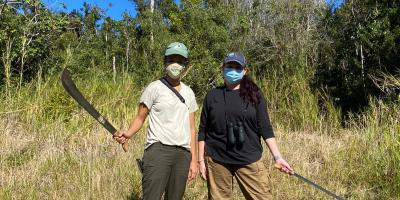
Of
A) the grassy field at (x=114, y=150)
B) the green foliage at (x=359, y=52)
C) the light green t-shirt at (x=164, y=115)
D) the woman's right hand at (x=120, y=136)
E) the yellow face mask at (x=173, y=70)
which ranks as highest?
the green foliage at (x=359, y=52)

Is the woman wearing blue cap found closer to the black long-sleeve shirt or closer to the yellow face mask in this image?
the black long-sleeve shirt

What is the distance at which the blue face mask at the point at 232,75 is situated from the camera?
12.2ft

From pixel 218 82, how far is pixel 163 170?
10.8 meters

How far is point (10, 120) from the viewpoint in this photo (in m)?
7.52

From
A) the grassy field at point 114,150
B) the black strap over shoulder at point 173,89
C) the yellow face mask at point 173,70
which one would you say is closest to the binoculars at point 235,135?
the black strap over shoulder at point 173,89

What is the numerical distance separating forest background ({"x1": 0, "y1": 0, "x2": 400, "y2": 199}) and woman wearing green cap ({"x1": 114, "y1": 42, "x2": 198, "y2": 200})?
1635mm

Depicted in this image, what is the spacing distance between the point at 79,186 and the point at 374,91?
8.24m

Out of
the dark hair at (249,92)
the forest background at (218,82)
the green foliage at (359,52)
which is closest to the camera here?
the dark hair at (249,92)

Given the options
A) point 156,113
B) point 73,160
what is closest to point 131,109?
point 73,160

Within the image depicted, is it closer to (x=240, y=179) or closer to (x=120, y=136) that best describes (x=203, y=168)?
(x=240, y=179)

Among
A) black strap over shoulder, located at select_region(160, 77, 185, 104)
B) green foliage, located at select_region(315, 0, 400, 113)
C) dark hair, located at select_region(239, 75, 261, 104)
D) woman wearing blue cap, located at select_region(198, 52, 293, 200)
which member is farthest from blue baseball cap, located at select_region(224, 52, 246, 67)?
green foliage, located at select_region(315, 0, 400, 113)

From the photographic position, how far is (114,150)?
264 inches

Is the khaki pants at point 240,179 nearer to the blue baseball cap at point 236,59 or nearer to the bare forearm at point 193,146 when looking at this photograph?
the bare forearm at point 193,146

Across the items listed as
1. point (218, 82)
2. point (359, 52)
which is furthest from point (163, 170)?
point (218, 82)
